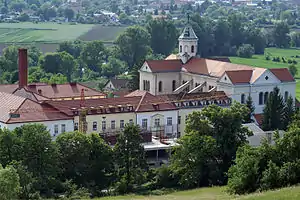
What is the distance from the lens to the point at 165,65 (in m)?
68.1

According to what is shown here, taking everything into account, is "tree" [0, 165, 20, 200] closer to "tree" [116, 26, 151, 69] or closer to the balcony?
the balcony

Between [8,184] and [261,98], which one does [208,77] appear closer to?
[261,98]

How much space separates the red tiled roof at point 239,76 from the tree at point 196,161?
600 inches

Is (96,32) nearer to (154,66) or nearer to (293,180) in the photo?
(154,66)

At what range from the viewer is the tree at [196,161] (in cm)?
4644

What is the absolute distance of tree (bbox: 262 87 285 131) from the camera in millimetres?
59875

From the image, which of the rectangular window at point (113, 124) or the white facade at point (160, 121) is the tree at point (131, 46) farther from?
the rectangular window at point (113, 124)

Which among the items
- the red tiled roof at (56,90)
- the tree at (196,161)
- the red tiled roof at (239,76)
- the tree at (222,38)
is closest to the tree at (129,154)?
the tree at (196,161)

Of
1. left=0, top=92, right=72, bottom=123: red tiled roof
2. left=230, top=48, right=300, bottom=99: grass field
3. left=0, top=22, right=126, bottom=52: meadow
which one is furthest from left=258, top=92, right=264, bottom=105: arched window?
left=0, top=22, right=126, bottom=52: meadow

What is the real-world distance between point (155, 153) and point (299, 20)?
475 feet

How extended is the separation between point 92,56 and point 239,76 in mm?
43877

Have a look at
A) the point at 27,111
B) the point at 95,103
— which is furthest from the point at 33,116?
the point at 95,103

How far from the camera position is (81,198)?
142ft

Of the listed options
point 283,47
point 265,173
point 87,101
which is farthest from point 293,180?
point 283,47
